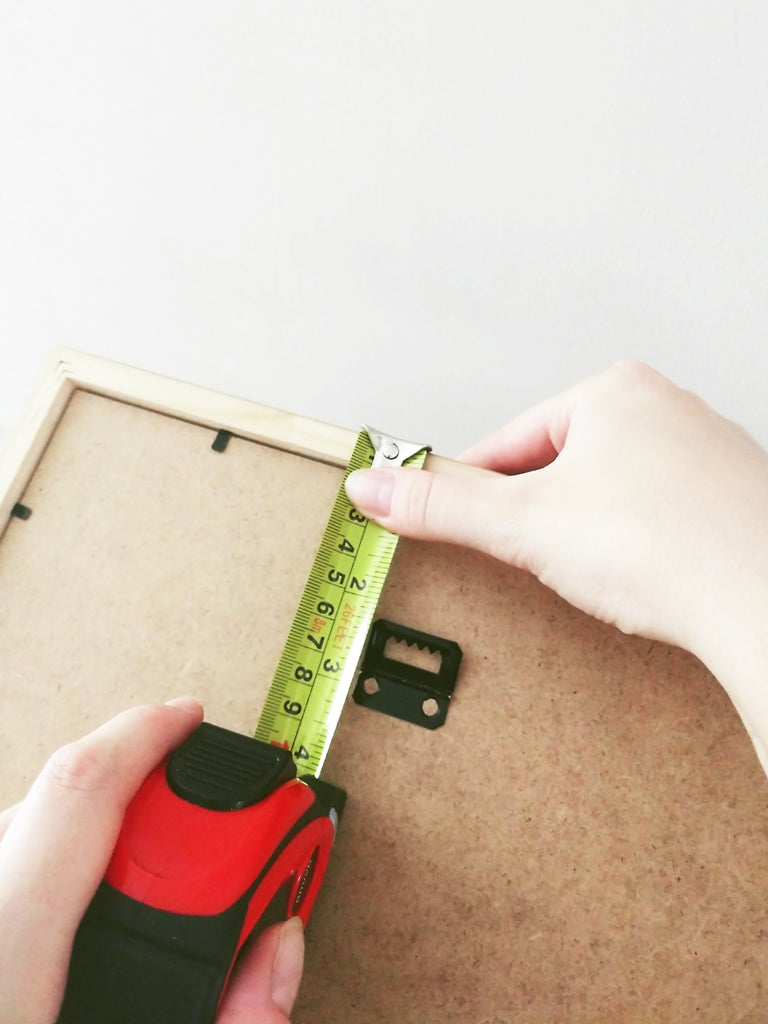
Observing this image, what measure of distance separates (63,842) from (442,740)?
1.09ft

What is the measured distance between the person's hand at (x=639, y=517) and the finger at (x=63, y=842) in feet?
1.04

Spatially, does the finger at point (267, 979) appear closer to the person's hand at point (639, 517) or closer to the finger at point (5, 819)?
the finger at point (5, 819)

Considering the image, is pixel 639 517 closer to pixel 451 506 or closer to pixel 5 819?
pixel 451 506

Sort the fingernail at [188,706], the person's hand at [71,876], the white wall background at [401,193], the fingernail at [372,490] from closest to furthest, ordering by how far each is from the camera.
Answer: the person's hand at [71,876]
the fingernail at [188,706]
the fingernail at [372,490]
the white wall background at [401,193]

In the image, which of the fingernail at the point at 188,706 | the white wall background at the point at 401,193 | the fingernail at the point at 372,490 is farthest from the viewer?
the white wall background at the point at 401,193

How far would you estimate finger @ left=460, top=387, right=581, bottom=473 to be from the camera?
75cm

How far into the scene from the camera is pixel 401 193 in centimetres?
103

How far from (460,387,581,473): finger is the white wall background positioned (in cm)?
37

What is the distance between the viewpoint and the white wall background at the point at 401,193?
88cm

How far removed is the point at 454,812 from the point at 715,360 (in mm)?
767

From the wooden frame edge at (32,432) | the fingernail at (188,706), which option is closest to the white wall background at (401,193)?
the wooden frame edge at (32,432)

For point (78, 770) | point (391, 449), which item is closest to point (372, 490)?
point (391, 449)

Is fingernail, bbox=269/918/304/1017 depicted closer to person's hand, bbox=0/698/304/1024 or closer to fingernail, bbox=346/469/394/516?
person's hand, bbox=0/698/304/1024

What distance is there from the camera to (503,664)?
702 mm
